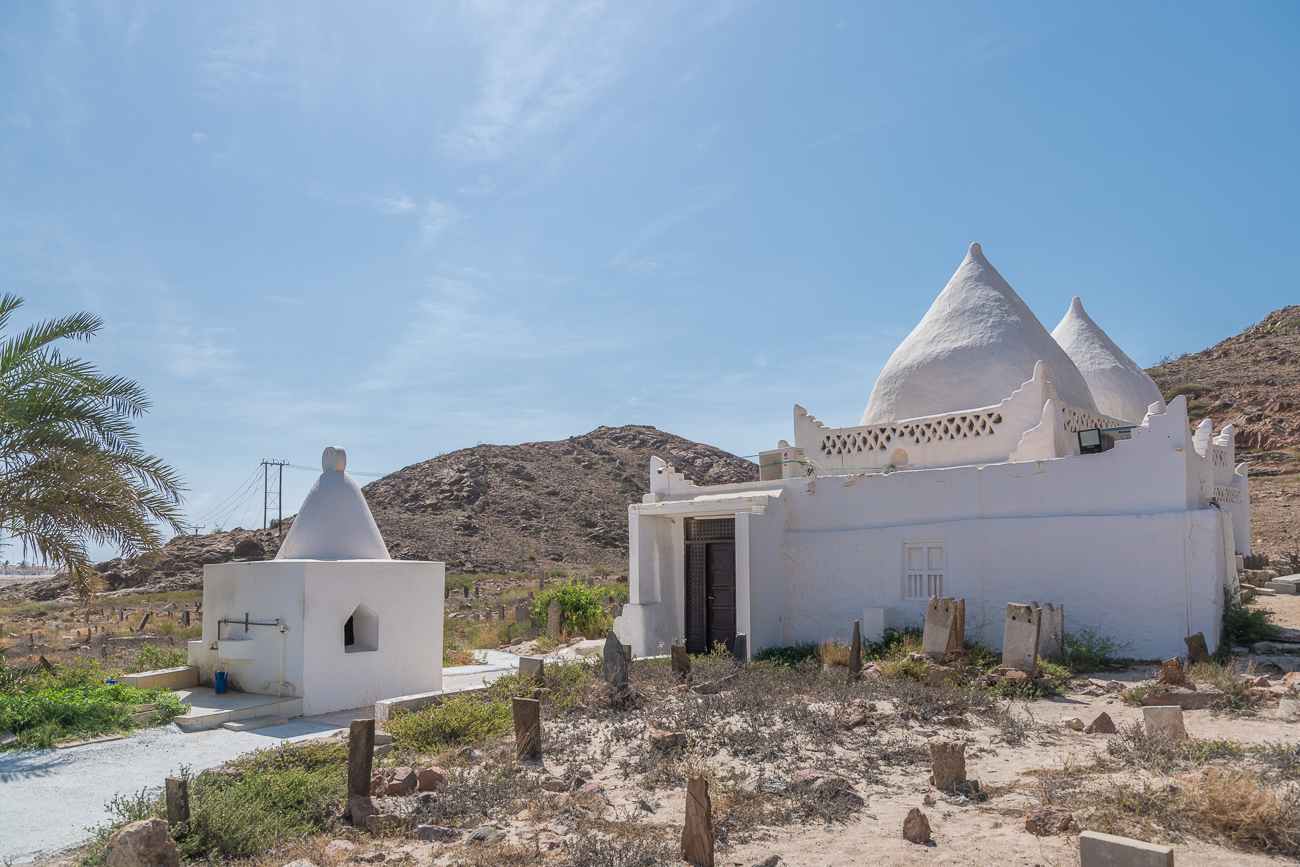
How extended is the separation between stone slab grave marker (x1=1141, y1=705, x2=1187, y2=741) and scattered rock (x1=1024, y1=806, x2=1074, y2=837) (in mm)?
2006

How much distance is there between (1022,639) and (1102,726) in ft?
6.97

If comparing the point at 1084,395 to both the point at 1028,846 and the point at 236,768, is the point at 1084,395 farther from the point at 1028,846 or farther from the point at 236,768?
the point at 236,768

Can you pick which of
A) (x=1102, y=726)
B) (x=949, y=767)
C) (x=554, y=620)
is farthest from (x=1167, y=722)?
(x=554, y=620)

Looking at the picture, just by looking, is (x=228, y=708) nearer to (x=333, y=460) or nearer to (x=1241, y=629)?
(x=333, y=460)

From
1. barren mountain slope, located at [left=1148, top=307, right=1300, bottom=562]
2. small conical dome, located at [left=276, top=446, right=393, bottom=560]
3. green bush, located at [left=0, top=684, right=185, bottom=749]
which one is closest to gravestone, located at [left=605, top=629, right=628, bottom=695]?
small conical dome, located at [left=276, top=446, right=393, bottom=560]

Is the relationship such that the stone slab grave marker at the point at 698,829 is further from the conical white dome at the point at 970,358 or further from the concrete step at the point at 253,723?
the conical white dome at the point at 970,358

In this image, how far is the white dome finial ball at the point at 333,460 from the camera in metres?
11.6

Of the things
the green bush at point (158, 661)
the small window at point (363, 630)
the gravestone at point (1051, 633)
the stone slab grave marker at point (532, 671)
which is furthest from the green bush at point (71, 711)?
the gravestone at point (1051, 633)

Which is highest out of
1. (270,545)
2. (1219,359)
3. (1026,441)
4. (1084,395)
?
(1219,359)

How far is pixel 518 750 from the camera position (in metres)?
6.85

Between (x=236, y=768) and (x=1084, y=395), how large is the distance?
43.4ft

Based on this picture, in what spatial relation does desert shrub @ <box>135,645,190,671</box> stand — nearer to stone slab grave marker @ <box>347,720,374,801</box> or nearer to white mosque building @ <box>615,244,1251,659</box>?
white mosque building @ <box>615,244,1251,659</box>

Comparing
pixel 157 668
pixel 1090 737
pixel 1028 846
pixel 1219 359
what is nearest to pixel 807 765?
pixel 1028 846

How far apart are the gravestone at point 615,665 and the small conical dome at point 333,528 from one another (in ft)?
11.1
